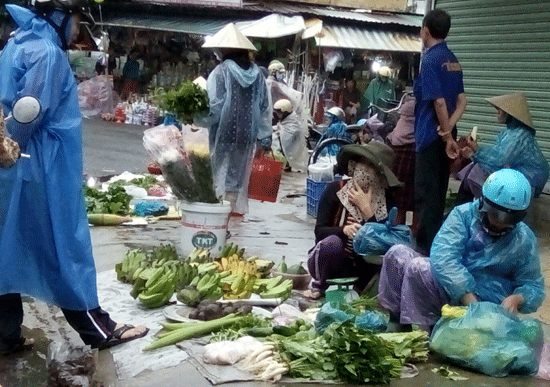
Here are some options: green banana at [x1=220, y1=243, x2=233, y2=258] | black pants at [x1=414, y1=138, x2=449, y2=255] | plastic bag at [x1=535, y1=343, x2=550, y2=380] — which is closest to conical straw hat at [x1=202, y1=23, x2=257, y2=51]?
green banana at [x1=220, y1=243, x2=233, y2=258]

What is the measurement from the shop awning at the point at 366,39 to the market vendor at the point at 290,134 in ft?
17.9

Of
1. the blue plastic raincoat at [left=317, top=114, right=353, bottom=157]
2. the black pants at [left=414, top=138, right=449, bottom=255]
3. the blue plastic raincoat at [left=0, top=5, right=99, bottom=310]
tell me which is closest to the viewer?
the blue plastic raincoat at [left=0, top=5, right=99, bottom=310]

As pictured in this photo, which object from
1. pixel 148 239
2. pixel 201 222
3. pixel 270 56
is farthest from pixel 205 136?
pixel 270 56

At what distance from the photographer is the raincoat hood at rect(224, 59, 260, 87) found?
7.98m

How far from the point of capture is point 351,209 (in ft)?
18.4

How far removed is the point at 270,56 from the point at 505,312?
54.7 feet

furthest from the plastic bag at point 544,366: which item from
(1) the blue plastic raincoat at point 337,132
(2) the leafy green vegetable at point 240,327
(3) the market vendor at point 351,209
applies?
(1) the blue plastic raincoat at point 337,132

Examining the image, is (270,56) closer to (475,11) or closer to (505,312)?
(475,11)

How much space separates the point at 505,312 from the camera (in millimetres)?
4477

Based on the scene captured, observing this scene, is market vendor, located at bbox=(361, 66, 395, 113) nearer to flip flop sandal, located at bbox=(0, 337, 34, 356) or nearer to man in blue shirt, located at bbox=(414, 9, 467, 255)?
man in blue shirt, located at bbox=(414, 9, 467, 255)

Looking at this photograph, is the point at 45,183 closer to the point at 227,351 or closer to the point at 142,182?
the point at 227,351

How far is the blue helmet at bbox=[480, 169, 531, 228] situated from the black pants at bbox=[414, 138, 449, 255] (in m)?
1.98

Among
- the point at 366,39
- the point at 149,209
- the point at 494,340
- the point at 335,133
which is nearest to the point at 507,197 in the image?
the point at 494,340

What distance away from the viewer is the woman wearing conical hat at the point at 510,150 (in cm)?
734
